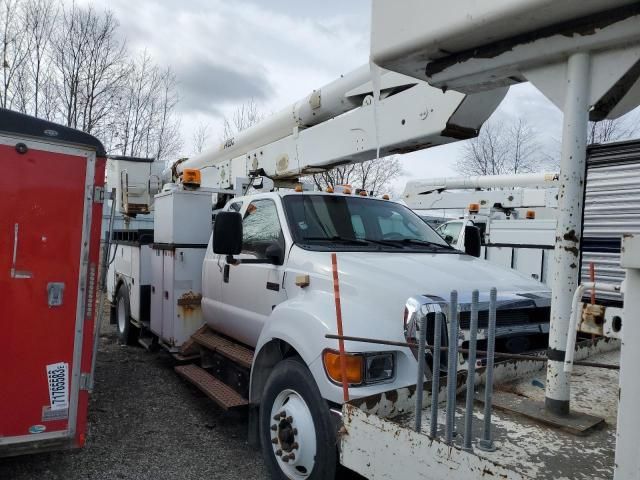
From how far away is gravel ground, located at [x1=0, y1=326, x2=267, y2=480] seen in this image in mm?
3775

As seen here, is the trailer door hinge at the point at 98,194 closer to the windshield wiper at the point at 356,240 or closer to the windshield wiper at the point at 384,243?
the windshield wiper at the point at 356,240

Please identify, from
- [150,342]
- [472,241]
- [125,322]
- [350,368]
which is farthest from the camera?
[125,322]

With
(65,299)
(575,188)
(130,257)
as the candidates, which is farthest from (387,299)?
(130,257)

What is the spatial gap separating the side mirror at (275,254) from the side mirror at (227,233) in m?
0.29

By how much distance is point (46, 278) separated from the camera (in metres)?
3.46

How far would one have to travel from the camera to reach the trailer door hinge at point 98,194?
360 centimetres

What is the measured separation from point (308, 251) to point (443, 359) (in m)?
1.27

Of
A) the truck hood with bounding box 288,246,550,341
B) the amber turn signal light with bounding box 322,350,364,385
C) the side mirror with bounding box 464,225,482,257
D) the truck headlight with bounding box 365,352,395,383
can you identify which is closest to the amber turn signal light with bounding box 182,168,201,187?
the truck hood with bounding box 288,246,550,341

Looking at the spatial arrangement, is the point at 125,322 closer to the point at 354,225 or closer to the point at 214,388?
A: the point at 214,388

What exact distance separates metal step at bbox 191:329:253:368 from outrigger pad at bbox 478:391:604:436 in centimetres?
209

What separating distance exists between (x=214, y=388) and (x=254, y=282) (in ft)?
3.26

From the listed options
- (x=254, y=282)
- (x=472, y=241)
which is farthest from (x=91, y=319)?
(x=472, y=241)

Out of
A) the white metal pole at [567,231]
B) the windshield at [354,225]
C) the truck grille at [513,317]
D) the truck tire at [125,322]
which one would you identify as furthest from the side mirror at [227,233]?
the truck tire at [125,322]

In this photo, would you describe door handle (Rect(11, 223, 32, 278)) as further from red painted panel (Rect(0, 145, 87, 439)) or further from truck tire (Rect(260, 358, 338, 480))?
truck tire (Rect(260, 358, 338, 480))
